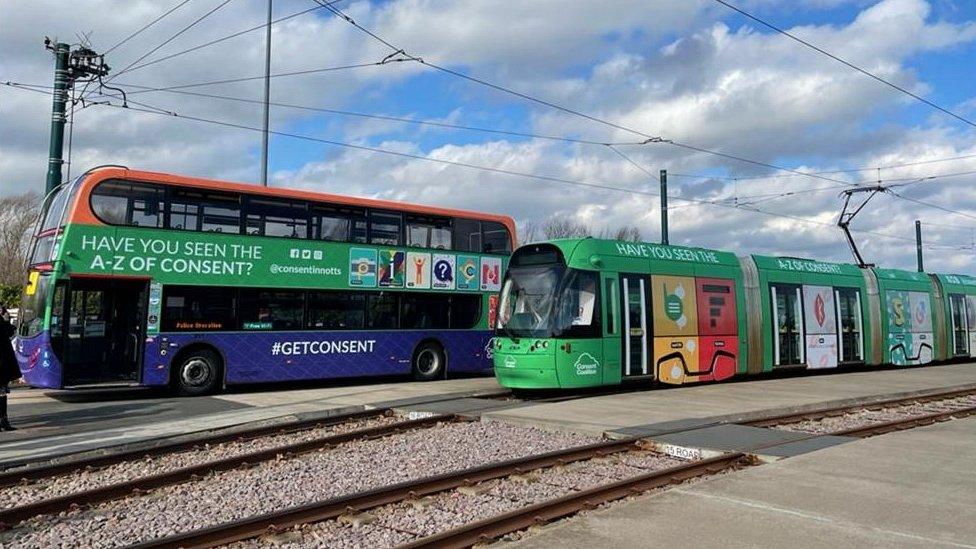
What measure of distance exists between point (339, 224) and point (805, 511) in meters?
13.0

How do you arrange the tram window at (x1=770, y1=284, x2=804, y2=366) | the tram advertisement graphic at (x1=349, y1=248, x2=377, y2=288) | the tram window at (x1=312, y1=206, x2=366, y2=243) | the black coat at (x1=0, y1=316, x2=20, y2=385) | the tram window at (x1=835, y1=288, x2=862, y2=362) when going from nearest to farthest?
the black coat at (x1=0, y1=316, x2=20, y2=385)
the tram window at (x1=312, y1=206, x2=366, y2=243)
the tram advertisement graphic at (x1=349, y1=248, x2=377, y2=288)
the tram window at (x1=770, y1=284, x2=804, y2=366)
the tram window at (x1=835, y1=288, x2=862, y2=362)

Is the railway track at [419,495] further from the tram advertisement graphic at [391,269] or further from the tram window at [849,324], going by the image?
the tram window at [849,324]

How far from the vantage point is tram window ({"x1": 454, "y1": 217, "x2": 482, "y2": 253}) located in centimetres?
Answer: 1925

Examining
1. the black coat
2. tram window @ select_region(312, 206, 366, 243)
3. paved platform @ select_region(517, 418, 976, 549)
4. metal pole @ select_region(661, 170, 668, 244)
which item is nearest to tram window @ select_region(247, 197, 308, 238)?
tram window @ select_region(312, 206, 366, 243)

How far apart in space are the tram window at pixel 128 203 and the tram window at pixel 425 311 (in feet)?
19.2

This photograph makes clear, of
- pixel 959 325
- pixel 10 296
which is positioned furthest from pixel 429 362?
pixel 10 296

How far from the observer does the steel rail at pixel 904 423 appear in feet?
35.3

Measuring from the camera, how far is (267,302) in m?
16.2

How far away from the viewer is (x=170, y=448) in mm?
9578

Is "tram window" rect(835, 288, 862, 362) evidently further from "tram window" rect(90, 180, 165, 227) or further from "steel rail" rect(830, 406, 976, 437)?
"tram window" rect(90, 180, 165, 227)

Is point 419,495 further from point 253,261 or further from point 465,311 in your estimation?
point 465,311

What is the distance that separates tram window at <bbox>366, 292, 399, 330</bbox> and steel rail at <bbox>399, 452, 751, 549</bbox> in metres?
10.7

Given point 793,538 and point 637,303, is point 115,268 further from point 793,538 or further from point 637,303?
point 793,538

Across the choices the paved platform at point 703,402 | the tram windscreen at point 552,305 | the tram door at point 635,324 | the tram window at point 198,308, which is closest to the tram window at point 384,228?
the tram window at point 198,308
